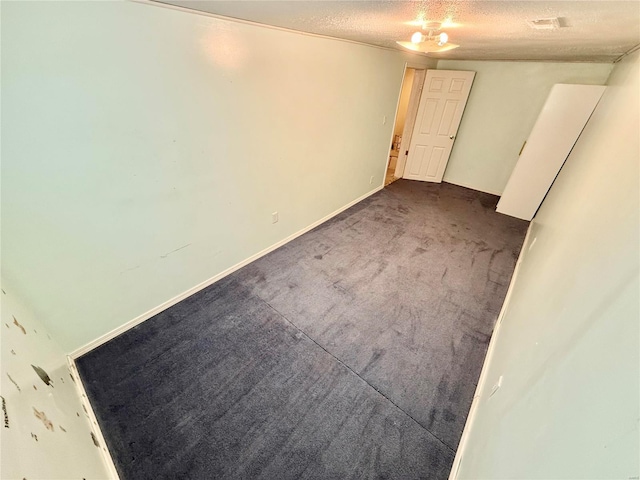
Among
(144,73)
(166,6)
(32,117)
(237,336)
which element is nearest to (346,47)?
(166,6)

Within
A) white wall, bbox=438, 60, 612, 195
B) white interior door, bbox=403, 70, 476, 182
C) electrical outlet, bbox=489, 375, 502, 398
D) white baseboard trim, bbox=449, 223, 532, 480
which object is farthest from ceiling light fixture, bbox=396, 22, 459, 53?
white wall, bbox=438, 60, 612, 195

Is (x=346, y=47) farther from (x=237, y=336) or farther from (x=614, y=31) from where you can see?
(x=237, y=336)

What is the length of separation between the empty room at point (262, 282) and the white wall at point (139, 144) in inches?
0.4

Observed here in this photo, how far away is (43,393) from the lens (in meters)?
1.12

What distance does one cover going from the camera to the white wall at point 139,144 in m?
1.31

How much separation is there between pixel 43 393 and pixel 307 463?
1289 millimetres

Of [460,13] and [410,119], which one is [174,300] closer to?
[460,13]

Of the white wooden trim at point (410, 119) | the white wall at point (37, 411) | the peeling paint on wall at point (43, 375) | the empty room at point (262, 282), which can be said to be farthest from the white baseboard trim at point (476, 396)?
the white wooden trim at point (410, 119)

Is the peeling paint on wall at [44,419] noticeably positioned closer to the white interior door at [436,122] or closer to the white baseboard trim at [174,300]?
the white baseboard trim at [174,300]

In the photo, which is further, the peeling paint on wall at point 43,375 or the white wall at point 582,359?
the peeling paint on wall at point 43,375

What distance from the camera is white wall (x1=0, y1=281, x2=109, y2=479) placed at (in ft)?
2.58

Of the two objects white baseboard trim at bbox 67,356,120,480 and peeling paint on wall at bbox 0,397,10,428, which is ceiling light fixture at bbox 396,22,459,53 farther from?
white baseboard trim at bbox 67,356,120,480

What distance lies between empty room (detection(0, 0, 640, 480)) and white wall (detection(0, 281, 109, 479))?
0.04ft

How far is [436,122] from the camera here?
4789 millimetres
